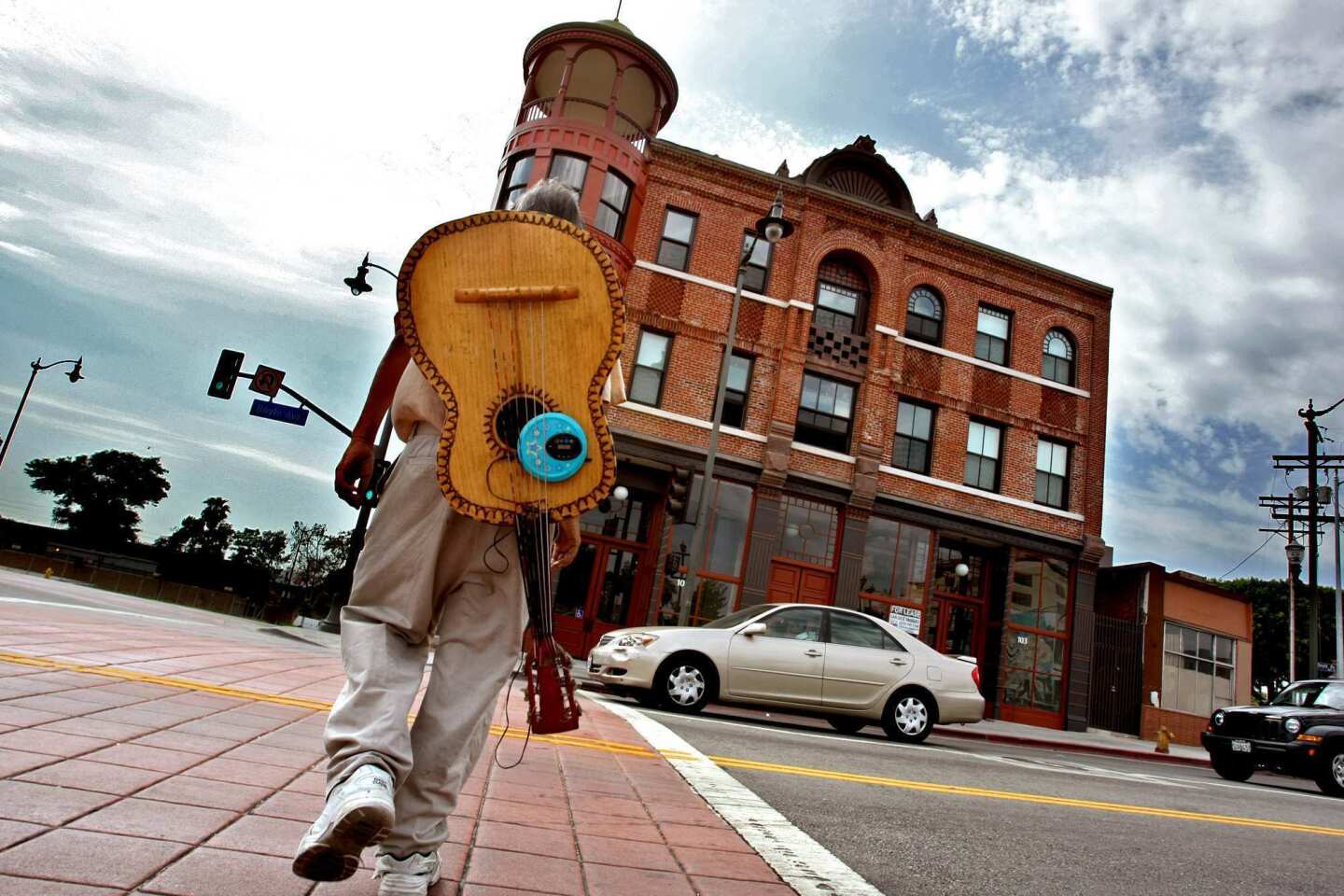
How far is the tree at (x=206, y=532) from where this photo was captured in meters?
72.8

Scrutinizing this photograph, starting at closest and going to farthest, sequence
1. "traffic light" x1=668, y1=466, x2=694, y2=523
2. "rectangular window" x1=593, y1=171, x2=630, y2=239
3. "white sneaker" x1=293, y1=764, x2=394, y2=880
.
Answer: "white sneaker" x1=293, y1=764, x2=394, y2=880 → "traffic light" x1=668, y1=466, x2=694, y2=523 → "rectangular window" x1=593, y1=171, x2=630, y2=239

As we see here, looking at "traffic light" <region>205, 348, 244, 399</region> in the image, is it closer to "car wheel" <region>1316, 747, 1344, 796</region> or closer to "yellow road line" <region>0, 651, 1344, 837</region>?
"yellow road line" <region>0, 651, 1344, 837</region>

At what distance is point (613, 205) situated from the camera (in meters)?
19.3

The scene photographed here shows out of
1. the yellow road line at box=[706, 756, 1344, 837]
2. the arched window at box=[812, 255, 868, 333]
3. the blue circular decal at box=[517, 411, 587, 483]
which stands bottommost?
the yellow road line at box=[706, 756, 1344, 837]

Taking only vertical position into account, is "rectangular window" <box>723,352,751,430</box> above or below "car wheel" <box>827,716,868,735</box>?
above

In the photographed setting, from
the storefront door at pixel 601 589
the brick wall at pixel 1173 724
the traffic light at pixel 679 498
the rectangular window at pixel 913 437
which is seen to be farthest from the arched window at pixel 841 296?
the brick wall at pixel 1173 724

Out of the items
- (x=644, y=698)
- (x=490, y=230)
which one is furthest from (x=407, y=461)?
(x=644, y=698)

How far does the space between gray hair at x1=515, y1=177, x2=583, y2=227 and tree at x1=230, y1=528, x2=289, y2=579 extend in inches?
3190

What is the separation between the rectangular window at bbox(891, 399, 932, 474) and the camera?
2003 centimetres

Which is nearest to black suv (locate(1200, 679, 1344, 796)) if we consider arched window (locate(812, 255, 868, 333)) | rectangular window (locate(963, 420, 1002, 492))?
rectangular window (locate(963, 420, 1002, 492))

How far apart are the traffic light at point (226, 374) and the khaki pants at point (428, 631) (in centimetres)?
1598

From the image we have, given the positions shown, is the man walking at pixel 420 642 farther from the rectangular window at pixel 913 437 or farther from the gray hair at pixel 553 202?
the rectangular window at pixel 913 437

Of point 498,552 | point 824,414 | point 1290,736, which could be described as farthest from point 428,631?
point 824,414

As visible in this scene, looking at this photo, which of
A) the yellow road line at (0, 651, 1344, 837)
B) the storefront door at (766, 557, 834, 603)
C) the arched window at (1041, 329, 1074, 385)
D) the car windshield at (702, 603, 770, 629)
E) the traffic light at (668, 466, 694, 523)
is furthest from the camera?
the arched window at (1041, 329, 1074, 385)
